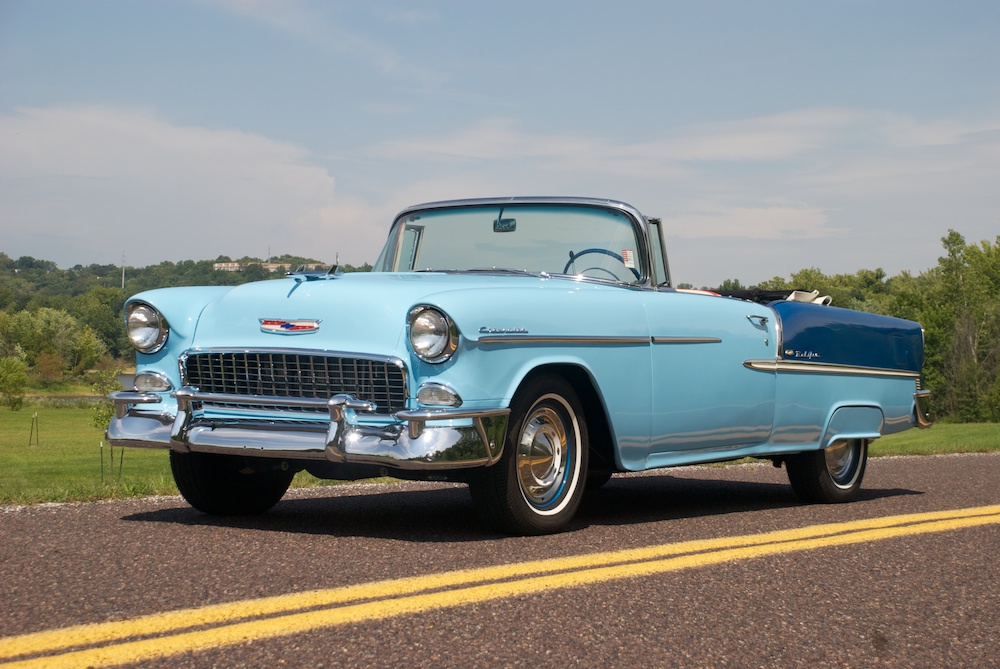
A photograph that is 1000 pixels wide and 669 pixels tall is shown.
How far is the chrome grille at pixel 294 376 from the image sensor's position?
16.0 feet

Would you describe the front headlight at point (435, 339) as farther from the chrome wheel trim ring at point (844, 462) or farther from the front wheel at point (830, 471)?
the chrome wheel trim ring at point (844, 462)

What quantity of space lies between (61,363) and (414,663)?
171382 mm

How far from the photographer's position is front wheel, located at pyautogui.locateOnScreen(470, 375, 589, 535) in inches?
197

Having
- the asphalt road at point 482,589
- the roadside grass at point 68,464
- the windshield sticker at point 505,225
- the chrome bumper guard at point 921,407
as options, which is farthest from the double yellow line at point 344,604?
the roadside grass at point 68,464

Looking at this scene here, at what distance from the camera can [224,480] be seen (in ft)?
18.6

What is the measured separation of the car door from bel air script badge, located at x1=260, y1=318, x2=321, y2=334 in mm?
1807

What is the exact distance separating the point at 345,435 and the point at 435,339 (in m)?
0.56

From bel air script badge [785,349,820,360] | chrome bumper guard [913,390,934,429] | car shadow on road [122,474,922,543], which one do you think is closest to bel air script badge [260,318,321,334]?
car shadow on road [122,474,922,543]

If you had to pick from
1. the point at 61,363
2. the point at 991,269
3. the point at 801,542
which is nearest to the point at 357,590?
the point at 801,542

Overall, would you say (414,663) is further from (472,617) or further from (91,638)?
(91,638)

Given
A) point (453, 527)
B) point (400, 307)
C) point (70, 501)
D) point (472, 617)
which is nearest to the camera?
point (472, 617)

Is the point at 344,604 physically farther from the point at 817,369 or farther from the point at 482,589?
the point at 817,369

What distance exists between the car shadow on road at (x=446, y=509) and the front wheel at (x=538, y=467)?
168 millimetres

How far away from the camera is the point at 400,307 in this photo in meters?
5.00
